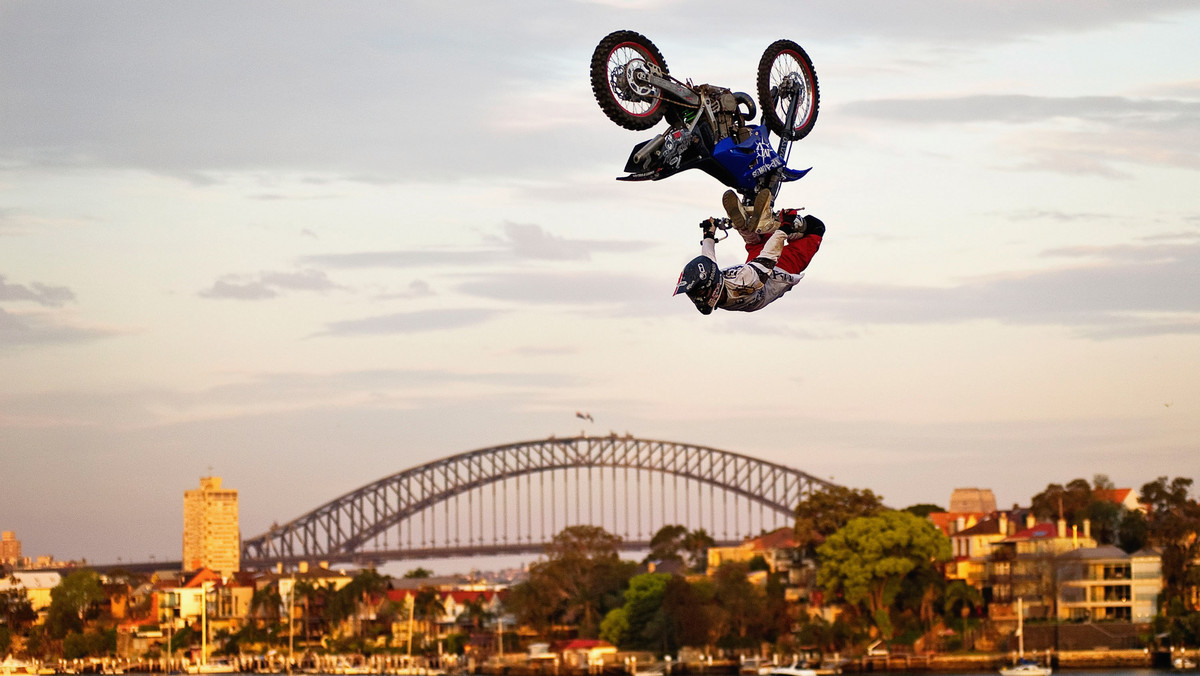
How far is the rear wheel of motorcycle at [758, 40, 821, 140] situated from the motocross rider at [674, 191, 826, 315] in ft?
4.19

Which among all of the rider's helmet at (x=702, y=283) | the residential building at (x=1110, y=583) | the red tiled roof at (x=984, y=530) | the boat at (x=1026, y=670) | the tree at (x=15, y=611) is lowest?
the tree at (x=15, y=611)

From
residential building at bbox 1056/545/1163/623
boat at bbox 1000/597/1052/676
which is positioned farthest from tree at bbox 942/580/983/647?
residential building at bbox 1056/545/1163/623

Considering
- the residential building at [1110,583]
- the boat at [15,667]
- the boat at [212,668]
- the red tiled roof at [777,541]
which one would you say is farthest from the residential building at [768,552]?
the boat at [15,667]

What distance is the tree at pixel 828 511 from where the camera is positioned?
423 feet

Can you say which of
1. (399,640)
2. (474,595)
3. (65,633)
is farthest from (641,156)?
(65,633)

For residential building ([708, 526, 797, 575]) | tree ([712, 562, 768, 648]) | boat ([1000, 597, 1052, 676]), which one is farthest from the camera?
residential building ([708, 526, 797, 575])

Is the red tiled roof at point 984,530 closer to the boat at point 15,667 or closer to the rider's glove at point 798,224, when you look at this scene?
the boat at point 15,667

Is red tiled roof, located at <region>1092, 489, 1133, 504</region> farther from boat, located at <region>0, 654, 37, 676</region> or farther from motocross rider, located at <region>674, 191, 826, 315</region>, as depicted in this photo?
motocross rider, located at <region>674, 191, 826, 315</region>

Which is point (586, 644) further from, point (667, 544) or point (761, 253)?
point (761, 253)

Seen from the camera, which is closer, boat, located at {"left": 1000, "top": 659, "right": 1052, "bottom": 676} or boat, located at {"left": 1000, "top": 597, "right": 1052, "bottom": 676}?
boat, located at {"left": 1000, "top": 659, "right": 1052, "bottom": 676}

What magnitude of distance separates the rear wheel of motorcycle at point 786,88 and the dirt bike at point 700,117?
0.04ft

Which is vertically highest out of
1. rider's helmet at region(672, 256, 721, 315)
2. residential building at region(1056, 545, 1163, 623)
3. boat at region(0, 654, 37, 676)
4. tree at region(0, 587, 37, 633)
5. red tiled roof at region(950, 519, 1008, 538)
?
rider's helmet at region(672, 256, 721, 315)

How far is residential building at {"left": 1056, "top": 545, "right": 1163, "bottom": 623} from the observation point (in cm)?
12181

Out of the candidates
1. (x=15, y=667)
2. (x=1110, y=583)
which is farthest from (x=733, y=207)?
(x=15, y=667)
